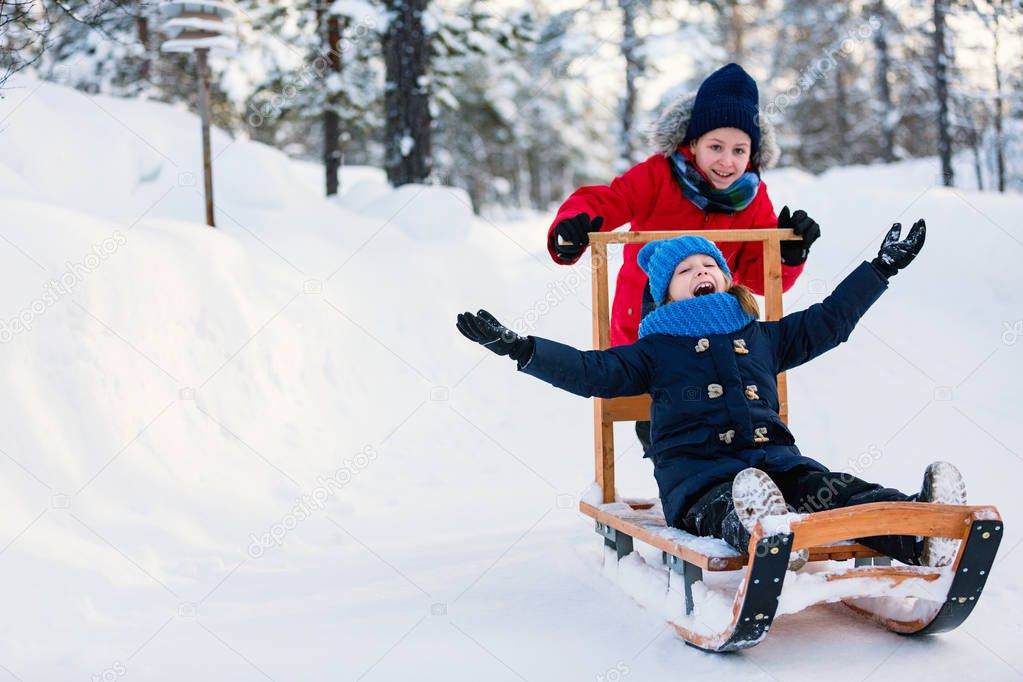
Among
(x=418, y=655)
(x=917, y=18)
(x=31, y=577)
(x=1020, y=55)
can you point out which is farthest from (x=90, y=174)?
(x=917, y=18)

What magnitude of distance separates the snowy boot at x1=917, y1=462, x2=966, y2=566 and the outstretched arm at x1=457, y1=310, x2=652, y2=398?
3.22 feet

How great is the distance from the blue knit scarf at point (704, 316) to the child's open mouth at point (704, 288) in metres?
→ 0.05

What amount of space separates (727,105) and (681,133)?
232 millimetres

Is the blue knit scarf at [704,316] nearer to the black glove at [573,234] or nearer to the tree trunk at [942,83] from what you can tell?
the black glove at [573,234]

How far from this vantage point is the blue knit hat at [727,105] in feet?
12.5

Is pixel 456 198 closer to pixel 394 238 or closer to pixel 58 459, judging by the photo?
pixel 394 238

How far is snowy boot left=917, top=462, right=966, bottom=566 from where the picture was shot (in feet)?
9.08

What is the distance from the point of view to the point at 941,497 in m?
2.80

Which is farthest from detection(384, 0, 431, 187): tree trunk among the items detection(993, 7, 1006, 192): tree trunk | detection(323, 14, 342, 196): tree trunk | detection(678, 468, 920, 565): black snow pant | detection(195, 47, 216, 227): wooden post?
detection(678, 468, 920, 565): black snow pant

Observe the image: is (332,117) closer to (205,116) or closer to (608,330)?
(205,116)

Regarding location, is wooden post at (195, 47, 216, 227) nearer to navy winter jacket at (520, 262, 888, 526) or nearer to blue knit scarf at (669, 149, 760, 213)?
blue knit scarf at (669, 149, 760, 213)

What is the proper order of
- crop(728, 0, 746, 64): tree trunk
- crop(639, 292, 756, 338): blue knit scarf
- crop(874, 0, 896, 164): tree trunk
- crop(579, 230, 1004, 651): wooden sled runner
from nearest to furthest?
crop(579, 230, 1004, 651): wooden sled runner → crop(639, 292, 756, 338): blue knit scarf → crop(874, 0, 896, 164): tree trunk → crop(728, 0, 746, 64): tree trunk

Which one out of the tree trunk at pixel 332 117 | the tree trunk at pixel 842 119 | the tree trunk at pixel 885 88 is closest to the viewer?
the tree trunk at pixel 332 117

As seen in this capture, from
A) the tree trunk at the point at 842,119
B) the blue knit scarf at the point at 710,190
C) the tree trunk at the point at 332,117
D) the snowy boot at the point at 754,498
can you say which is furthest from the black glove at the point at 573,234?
the tree trunk at the point at 842,119
